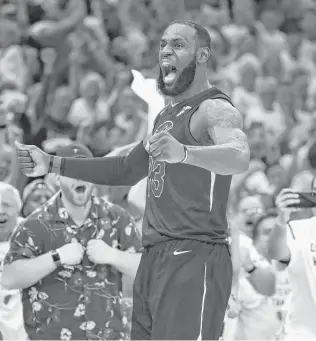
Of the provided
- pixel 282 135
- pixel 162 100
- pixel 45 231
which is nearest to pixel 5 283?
pixel 45 231

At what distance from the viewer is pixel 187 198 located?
3.10 metres

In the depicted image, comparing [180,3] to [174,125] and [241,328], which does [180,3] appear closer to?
→ [241,328]

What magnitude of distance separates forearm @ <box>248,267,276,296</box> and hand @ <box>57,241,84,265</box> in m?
2.04

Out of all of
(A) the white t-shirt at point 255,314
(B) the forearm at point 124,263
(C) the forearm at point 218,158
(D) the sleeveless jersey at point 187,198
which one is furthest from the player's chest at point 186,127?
(A) the white t-shirt at point 255,314

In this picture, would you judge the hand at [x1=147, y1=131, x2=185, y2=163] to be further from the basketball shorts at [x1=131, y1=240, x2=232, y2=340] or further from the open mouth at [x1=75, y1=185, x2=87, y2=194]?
the open mouth at [x1=75, y1=185, x2=87, y2=194]

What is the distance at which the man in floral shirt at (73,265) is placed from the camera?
4355mm

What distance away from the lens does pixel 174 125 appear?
3.15 meters

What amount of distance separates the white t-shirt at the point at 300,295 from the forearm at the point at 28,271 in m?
1.15

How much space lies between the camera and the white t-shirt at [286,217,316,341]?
171 inches

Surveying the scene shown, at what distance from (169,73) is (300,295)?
63.7 inches

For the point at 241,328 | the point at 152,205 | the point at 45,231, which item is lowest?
the point at 241,328

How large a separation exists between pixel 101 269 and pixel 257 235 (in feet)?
7.04

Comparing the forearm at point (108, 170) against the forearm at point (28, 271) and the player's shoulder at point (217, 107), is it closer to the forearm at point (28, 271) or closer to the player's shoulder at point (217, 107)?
the player's shoulder at point (217, 107)

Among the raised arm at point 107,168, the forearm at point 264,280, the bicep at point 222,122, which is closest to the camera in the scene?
the bicep at point 222,122
